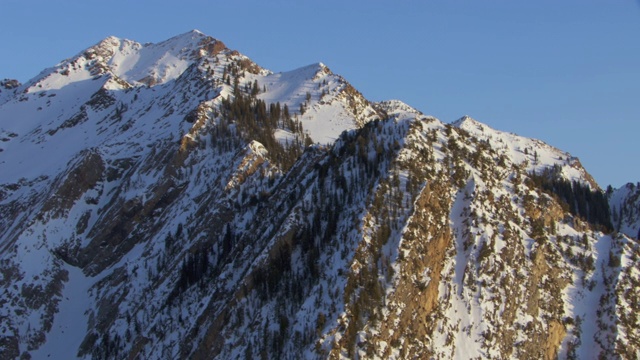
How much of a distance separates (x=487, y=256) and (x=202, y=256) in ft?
160

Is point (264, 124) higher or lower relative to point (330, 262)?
higher

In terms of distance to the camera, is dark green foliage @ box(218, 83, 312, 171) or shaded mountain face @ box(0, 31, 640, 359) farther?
dark green foliage @ box(218, 83, 312, 171)

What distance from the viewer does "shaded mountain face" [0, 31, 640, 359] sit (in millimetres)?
102812

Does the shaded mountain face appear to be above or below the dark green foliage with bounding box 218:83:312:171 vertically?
below

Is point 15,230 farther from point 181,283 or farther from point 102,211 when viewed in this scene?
point 181,283

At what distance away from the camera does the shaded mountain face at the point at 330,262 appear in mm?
102812

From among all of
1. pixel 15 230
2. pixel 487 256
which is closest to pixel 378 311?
pixel 487 256

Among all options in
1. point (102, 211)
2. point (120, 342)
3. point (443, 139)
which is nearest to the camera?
point (443, 139)

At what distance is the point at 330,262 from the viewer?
106 m

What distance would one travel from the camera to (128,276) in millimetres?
150500

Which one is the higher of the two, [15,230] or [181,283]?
[15,230]

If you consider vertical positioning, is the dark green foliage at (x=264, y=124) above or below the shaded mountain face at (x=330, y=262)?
above

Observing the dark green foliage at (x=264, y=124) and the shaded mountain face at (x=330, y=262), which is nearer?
the shaded mountain face at (x=330, y=262)

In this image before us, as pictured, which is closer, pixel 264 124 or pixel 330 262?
pixel 330 262
